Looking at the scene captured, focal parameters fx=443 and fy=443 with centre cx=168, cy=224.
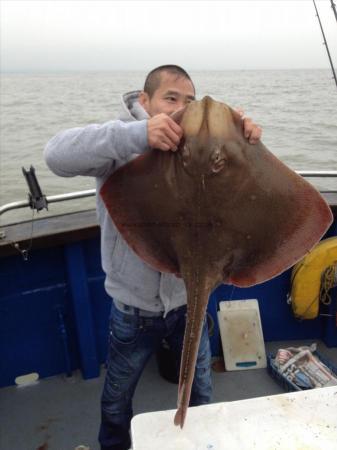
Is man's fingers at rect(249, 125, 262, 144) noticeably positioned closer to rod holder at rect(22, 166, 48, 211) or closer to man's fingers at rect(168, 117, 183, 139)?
man's fingers at rect(168, 117, 183, 139)

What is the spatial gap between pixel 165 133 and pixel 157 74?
0.53m

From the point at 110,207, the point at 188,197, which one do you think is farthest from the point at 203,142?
the point at 110,207

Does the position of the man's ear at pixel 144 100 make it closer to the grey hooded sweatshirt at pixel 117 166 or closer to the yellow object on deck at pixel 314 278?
the grey hooded sweatshirt at pixel 117 166

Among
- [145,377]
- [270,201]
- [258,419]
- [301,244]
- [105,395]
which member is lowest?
[145,377]

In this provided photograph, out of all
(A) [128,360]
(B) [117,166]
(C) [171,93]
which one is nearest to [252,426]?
(A) [128,360]

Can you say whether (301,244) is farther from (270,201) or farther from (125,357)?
(125,357)

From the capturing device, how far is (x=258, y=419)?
5.75ft

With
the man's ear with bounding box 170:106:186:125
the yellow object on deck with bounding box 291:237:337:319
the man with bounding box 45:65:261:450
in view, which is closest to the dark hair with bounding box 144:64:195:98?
the man with bounding box 45:65:261:450

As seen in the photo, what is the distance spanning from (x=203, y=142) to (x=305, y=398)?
3.73 feet

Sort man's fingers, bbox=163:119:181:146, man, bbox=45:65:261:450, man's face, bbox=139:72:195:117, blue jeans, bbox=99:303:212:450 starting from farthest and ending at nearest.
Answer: blue jeans, bbox=99:303:212:450
man's face, bbox=139:72:195:117
man, bbox=45:65:261:450
man's fingers, bbox=163:119:181:146

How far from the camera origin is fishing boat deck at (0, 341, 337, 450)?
Result: 3131mm

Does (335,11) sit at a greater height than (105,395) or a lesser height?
greater

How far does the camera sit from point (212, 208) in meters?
1.63

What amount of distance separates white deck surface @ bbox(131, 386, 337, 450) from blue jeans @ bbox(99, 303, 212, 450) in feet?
1.78
